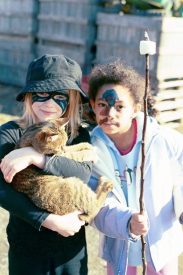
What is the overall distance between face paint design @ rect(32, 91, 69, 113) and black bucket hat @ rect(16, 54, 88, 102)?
0.14ft

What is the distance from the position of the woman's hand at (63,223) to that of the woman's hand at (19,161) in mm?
233

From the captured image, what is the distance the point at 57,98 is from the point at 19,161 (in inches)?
15.6

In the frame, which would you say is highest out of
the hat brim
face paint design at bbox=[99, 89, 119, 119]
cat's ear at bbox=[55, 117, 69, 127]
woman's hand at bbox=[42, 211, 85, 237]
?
the hat brim

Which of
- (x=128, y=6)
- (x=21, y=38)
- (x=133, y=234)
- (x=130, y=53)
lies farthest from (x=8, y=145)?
(x=21, y=38)

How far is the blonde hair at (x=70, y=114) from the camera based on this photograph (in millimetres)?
2078

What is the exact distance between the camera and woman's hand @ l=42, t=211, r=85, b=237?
1880mm

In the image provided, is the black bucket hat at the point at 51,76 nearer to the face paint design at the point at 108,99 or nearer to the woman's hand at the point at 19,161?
the face paint design at the point at 108,99

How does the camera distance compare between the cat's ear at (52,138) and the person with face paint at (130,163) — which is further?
the person with face paint at (130,163)

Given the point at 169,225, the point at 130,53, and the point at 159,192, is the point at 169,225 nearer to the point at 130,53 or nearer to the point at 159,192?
the point at 159,192

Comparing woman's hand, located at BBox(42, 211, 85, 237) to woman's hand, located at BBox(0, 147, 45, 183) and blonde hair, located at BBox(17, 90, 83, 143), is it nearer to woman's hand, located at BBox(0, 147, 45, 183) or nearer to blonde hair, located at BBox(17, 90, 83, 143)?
woman's hand, located at BBox(0, 147, 45, 183)

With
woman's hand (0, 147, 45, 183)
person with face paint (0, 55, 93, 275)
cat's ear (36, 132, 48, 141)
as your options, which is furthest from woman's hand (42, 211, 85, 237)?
cat's ear (36, 132, 48, 141)

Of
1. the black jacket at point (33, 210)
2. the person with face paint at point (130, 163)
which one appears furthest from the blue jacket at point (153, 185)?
the black jacket at point (33, 210)

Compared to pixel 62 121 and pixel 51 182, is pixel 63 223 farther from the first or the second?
pixel 62 121

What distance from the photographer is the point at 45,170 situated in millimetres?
1872
